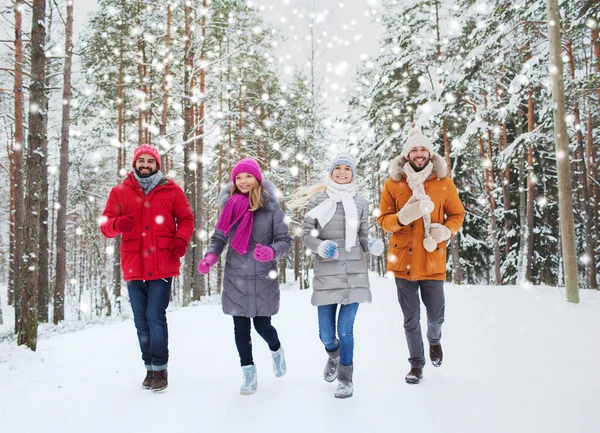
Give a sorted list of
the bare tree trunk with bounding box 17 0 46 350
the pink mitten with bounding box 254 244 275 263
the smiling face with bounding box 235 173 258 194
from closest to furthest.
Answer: the pink mitten with bounding box 254 244 275 263 → the smiling face with bounding box 235 173 258 194 → the bare tree trunk with bounding box 17 0 46 350

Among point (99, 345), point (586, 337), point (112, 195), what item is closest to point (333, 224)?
point (112, 195)

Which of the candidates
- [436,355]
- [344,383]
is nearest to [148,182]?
[344,383]

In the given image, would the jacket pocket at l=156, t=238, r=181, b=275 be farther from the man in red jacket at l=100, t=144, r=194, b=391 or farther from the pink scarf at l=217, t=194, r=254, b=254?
the pink scarf at l=217, t=194, r=254, b=254

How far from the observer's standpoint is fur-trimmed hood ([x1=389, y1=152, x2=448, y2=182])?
4.06 meters

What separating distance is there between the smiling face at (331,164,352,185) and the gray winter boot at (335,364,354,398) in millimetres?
1814

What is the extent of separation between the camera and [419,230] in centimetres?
397

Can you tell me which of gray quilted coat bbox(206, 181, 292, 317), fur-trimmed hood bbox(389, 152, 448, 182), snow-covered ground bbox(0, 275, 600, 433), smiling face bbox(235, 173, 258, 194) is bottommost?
snow-covered ground bbox(0, 275, 600, 433)

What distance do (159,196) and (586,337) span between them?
5634mm

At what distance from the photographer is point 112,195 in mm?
3973

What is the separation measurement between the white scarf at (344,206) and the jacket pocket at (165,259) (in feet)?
5.01

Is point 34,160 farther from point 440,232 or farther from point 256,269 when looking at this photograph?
point 440,232

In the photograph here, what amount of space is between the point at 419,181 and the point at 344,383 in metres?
2.13

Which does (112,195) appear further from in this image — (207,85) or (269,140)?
(269,140)

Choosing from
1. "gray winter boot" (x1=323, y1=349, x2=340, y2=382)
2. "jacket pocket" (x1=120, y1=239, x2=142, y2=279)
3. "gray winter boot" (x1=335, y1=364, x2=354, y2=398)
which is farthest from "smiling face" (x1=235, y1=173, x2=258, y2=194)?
"gray winter boot" (x1=335, y1=364, x2=354, y2=398)
